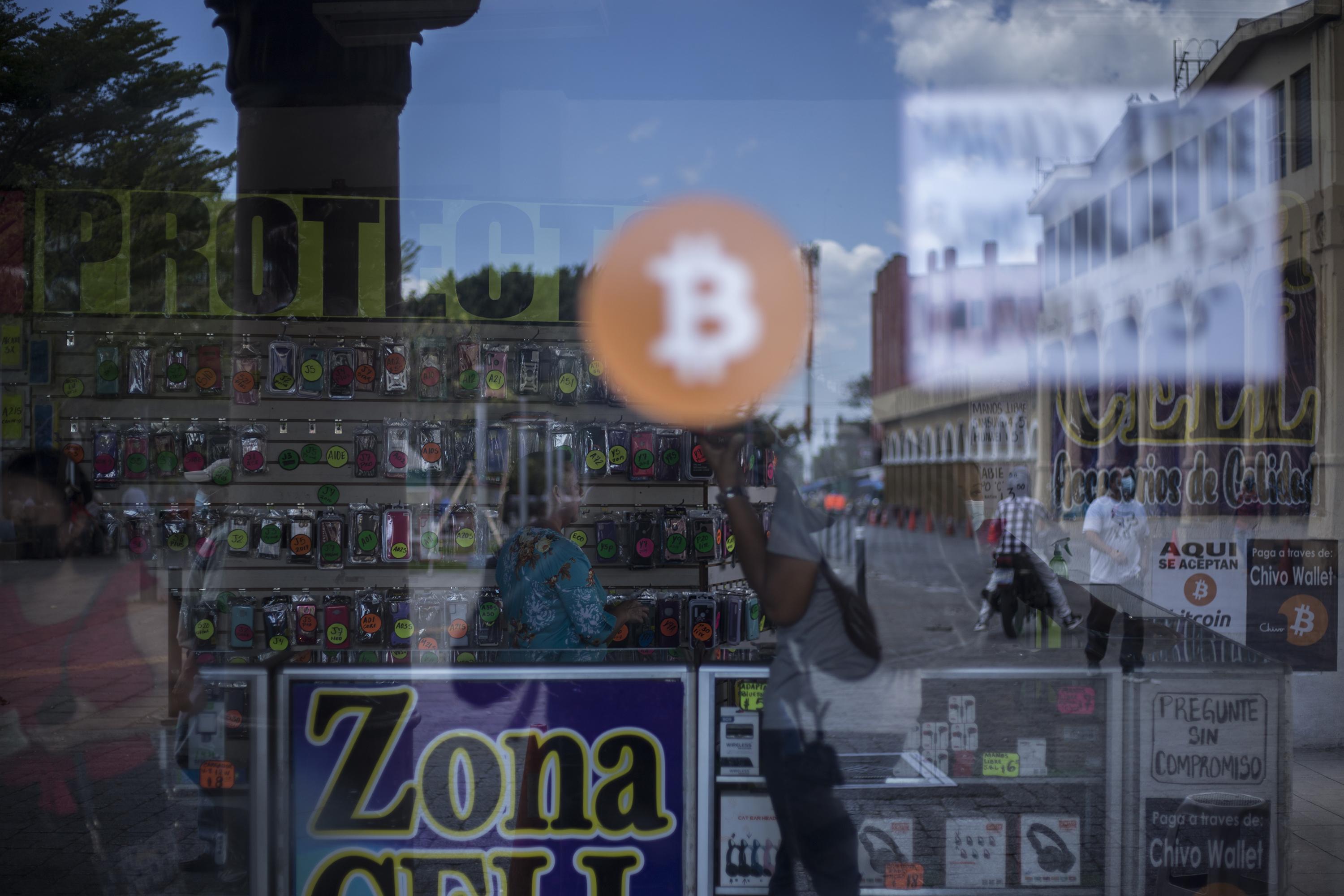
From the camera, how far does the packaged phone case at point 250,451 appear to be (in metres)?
4.86

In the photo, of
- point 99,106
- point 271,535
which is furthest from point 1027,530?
point 99,106

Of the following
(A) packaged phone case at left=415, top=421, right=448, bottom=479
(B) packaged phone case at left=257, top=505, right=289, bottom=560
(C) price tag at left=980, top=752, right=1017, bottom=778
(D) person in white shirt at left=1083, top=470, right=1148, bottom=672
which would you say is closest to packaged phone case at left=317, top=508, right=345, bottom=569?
(B) packaged phone case at left=257, top=505, right=289, bottom=560

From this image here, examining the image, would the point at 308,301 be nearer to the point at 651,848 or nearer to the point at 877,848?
the point at 651,848

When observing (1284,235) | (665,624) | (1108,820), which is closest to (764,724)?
(1108,820)

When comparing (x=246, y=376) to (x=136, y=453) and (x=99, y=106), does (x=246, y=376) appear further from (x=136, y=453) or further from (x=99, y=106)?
(x=99, y=106)

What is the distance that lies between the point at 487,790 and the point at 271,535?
6.60 feet

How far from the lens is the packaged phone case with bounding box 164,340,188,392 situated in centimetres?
482

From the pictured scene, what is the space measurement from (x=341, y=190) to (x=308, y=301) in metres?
0.54

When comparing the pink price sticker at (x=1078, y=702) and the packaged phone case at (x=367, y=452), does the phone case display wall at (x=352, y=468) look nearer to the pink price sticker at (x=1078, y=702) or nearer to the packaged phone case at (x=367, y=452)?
the packaged phone case at (x=367, y=452)

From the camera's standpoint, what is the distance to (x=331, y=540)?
4812mm

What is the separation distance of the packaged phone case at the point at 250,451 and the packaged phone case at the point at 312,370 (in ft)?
0.95

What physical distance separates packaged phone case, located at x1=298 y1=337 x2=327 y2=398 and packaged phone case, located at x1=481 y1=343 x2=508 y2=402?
0.73m

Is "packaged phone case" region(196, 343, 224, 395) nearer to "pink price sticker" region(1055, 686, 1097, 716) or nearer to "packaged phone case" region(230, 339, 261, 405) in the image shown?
"packaged phone case" region(230, 339, 261, 405)

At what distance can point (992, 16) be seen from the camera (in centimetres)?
456
